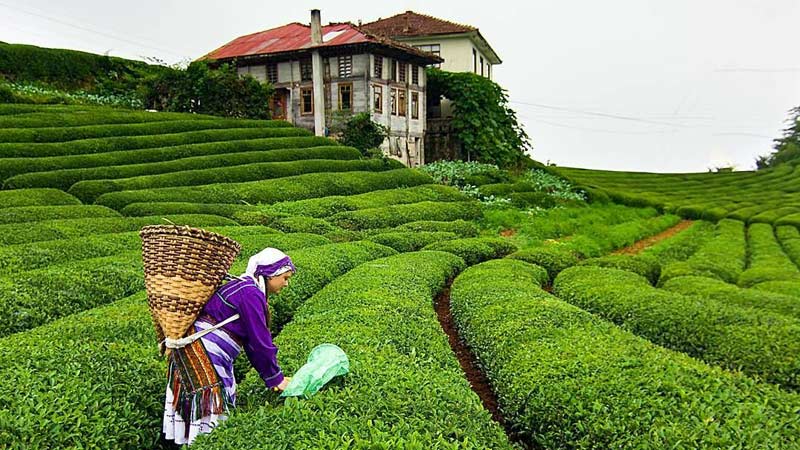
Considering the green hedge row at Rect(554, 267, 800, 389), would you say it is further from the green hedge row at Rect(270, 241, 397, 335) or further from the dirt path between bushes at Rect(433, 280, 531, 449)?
the green hedge row at Rect(270, 241, 397, 335)

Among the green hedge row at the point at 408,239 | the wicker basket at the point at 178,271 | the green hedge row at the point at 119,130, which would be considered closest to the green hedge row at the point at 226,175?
the green hedge row at the point at 119,130

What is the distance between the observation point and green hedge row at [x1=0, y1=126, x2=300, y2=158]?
2152cm

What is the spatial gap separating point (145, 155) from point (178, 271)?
21.0 metres

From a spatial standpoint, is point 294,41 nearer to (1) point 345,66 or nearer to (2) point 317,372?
(1) point 345,66

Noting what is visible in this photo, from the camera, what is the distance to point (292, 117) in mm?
34562

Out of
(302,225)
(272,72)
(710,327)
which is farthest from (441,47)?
(710,327)

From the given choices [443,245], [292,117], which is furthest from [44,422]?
[292,117]

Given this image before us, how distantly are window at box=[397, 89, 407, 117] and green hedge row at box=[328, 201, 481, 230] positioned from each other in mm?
11135

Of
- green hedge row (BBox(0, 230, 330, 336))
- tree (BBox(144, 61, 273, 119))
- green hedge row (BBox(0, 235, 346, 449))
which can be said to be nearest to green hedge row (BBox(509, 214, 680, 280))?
green hedge row (BBox(0, 230, 330, 336))

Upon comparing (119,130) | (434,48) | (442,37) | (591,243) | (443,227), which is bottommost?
(591,243)

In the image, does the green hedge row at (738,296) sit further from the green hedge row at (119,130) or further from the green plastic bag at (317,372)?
the green hedge row at (119,130)

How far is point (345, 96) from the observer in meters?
33.1

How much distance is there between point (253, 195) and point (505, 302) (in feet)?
43.1

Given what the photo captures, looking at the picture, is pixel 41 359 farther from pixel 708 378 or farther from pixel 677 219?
pixel 677 219
